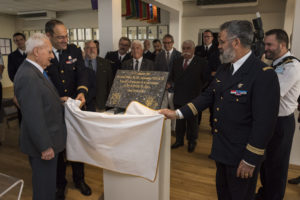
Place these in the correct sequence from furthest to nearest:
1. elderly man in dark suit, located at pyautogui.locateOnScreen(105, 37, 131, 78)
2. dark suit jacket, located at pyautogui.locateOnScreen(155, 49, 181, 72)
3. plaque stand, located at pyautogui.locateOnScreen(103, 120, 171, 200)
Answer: dark suit jacket, located at pyautogui.locateOnScreen(155, 49, 181, 72)
elderly man in dark suit, located at pyautogui.locateOnScreen(105, 37, 131, 78)
plaque stand, located at pyautogui.locateOnScreen(103, 120, 171, 200)

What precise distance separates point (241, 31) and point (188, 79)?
2.06 meters

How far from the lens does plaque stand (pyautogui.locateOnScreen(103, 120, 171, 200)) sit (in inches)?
73.1

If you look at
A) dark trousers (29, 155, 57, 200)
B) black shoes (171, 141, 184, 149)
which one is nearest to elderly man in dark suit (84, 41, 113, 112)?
black shoes (171, 141, 184, 149)

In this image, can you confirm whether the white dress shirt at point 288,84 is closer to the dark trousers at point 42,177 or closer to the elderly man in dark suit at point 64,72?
the elderly man in dark suit at point 64,72

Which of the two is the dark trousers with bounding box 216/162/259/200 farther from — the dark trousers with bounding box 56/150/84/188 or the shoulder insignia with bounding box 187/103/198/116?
the dark trousers with bounding box 56/150/84/188

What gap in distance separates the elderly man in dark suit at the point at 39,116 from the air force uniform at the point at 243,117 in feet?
3.83

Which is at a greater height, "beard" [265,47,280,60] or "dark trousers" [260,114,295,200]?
"beard" [265,47,280,60]

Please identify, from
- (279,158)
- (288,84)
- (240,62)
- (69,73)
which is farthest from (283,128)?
(69,73)

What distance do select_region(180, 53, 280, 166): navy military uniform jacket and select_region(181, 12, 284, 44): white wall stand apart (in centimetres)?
657

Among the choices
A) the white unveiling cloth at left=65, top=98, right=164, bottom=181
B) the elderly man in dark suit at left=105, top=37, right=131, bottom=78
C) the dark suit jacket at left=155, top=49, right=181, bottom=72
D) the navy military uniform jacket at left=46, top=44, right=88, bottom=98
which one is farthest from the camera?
the dark suit jacket at left=155, top=49, right=181, bottom=72

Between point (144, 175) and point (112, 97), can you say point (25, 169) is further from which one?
point (144, 175)

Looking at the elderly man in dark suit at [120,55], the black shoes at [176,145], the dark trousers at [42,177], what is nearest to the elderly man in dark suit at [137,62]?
the elderly man in dark suit at [120,55]

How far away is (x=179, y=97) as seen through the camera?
3.47 meters

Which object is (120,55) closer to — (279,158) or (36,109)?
(36,109)
